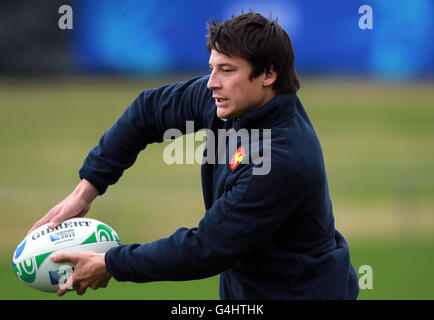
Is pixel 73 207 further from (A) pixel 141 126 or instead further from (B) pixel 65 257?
(A) pixel 141 126

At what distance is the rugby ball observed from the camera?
4742 millimetres

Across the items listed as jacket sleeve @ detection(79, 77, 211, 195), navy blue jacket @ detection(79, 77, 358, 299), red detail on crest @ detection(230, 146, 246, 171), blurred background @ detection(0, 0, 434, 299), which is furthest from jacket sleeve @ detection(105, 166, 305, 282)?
blurred background @ detection(0, 0, 434, 299)

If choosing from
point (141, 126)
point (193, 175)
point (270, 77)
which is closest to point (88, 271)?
point (141, 126)

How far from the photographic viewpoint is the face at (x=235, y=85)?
14.0 feet

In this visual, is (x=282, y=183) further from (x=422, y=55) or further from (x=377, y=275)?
(x=422, y=55)

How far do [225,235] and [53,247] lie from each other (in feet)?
4.21

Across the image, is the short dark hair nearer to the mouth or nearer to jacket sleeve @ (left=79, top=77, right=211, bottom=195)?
A: the mouth

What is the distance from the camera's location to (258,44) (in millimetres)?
4211

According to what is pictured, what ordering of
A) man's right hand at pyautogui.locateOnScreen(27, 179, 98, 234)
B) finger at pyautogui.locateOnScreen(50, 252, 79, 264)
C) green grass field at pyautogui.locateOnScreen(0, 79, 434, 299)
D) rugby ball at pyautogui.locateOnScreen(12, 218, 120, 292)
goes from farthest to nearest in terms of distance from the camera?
green grass field at pyautogui.locateOnScreen(0, 79, 434, 299)
man's right hand at pyautogui.locateOnScreen(27, 179, 98, 234)
rugby ball at pyautogui.locateOnScreen(12, 218, 120, 292)
finger at pyautogui.locateOnScreen(50, 252, 79, 264)

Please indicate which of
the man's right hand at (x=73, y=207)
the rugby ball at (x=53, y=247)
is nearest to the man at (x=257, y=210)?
the rugby ball at (x=53, y=247)

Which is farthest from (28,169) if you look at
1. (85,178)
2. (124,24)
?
(85,178)

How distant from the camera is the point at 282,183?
163 inches

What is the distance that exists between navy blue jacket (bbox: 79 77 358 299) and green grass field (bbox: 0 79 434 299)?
5505 millimetres

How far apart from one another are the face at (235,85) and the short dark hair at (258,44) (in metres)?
0.04
